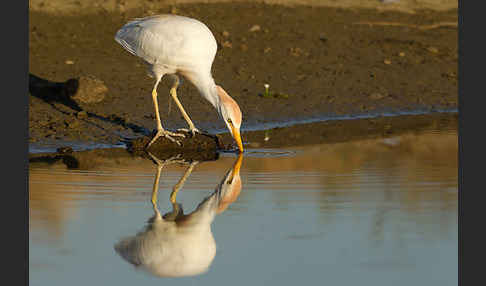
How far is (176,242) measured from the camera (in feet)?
21.1

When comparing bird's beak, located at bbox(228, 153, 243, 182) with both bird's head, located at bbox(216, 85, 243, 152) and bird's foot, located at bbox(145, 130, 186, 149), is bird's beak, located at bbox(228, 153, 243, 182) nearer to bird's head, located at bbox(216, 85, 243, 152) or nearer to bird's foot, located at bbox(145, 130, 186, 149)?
bird's head, located at bbox(216, 85, 243, 152)

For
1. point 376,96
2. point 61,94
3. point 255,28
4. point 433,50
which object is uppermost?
point 255,28

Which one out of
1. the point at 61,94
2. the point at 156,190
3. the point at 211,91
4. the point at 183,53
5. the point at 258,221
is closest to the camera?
the point at 258,221

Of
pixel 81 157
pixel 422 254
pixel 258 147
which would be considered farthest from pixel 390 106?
pixel 422 254

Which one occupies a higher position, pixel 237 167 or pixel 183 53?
pixel 183 53

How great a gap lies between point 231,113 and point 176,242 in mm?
2987

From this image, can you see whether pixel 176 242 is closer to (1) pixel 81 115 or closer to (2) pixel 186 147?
(2) pixel 186 147

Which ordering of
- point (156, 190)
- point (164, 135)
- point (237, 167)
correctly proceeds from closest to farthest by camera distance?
point (156, 190), point (237, 167), point (164, 135)

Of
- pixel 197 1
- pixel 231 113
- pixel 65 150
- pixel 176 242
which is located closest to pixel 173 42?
pixel 231 113

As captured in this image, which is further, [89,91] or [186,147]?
[89,91]

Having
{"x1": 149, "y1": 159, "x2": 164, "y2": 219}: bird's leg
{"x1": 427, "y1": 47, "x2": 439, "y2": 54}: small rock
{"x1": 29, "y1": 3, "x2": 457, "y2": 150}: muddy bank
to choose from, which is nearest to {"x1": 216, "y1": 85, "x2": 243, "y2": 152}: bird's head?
{"x1": 149, "y1": 159, "x2": 164, "y2": 219}: bird's leg

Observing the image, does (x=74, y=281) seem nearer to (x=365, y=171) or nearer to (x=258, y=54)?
(x=365, y=171)

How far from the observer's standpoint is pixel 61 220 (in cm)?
688

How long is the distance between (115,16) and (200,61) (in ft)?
16.6
